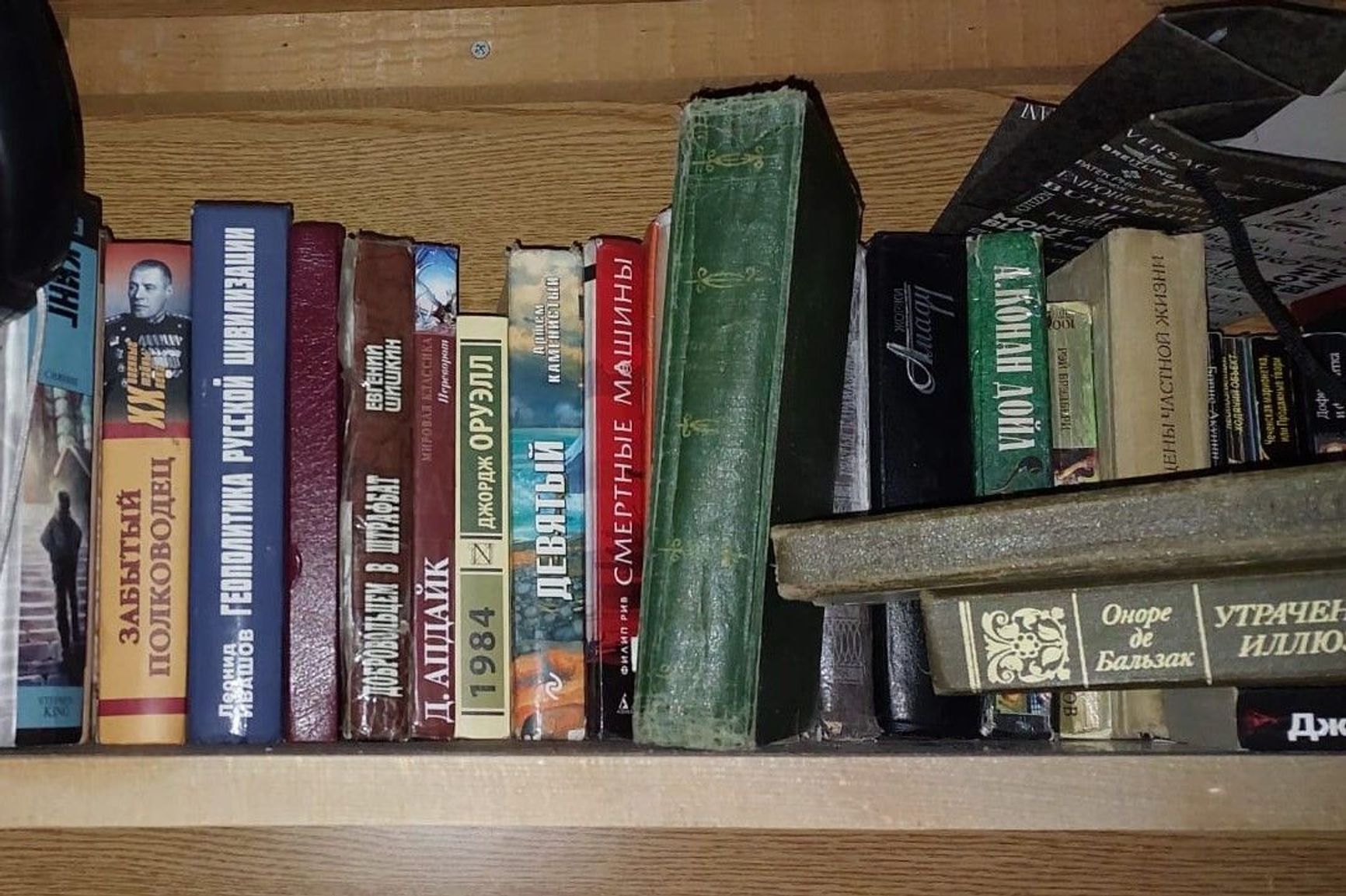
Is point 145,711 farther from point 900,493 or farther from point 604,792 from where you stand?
point 900,493

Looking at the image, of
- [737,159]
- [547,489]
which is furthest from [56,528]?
[737,159]

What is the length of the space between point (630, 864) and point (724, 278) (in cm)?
42

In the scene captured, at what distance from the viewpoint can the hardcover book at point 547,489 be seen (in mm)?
572

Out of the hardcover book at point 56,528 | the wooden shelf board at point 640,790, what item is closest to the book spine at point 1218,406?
the wooden shelf board at point 640,790

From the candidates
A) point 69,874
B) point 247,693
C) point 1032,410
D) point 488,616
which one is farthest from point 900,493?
point 69,874

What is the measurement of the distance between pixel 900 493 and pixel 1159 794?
17cm

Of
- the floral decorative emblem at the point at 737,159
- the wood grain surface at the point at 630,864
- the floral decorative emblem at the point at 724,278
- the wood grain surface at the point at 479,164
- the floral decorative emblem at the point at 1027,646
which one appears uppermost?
the wood grain surface at the point at 479,164

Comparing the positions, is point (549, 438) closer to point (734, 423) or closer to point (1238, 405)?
point (734, 423)

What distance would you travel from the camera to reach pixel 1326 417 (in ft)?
2.11

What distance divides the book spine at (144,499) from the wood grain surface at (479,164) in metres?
0.18

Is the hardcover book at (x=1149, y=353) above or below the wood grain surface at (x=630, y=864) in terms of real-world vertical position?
above

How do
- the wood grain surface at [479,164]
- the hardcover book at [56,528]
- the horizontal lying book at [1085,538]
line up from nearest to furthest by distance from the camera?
the horizontal lying book at [1085,538] < the hardcover book at [56,528] < the wood grain surface at [479,164]

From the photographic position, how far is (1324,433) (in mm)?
644

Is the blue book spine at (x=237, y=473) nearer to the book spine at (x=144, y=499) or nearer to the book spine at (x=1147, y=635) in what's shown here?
the book spine at (x=144, y=499)
